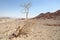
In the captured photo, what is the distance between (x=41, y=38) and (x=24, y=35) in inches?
61.7

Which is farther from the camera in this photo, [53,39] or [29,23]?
[29,23]

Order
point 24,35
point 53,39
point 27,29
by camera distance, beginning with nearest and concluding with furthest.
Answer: point 53,39, point 24,35, point 27,29

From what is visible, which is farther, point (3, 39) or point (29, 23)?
point (29, 23)

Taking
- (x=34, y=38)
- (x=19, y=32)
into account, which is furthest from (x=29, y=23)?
(x=34, y=38)

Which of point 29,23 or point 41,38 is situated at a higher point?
point 29,23

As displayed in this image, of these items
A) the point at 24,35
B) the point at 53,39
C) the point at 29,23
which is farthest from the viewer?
the point at 29,23

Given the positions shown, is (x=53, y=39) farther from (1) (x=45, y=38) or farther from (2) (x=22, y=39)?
(2) (x=22, y=39)

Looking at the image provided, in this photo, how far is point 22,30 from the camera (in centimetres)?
1129

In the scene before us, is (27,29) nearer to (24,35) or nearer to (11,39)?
(24,35)

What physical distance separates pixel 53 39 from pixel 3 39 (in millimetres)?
3278

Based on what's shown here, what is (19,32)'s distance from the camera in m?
10.8

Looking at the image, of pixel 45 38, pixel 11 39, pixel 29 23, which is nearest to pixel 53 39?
pixel 45 38

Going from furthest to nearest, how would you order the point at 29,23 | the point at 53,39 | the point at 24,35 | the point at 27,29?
the point at 29,23
the point at 27,29
the point at 24,35
the point at 53,39

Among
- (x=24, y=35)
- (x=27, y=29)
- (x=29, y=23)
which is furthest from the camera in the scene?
(x=29, y=23)
